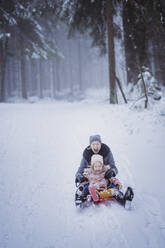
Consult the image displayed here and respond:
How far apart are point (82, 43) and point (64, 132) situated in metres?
32.2

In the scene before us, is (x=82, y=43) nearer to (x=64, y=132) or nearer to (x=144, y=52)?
(x=144, y=52)

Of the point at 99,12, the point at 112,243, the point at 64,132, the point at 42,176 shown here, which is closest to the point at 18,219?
the point at 42,176

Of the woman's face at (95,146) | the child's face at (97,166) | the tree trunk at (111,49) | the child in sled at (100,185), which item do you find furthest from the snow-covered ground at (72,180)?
the tree trunk at (111,49)

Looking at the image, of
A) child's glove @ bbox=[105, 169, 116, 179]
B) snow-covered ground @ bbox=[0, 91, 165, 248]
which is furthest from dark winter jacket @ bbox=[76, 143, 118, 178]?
snow-covered ground @ bbox=[0, 91, 165, 248]

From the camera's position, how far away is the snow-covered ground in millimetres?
2893

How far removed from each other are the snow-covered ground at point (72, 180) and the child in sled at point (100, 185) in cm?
24

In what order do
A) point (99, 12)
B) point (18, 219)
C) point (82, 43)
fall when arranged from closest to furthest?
point (18, 219)
point (99, 12)
point (82, 43)

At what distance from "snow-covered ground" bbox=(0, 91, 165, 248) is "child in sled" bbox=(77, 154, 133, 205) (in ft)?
0.78

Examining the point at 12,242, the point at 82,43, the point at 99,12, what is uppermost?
the point at 82,43

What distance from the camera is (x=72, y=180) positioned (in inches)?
186

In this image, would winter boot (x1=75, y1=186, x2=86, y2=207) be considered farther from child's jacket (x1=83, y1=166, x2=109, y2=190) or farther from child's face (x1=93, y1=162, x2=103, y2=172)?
child's face (x1=93, y1=162, x2=103, y2=172)

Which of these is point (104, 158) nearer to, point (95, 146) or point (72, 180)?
point (95, 146)

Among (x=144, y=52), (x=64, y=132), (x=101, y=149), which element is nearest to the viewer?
(x=101, y=149)

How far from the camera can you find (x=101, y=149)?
451cm
